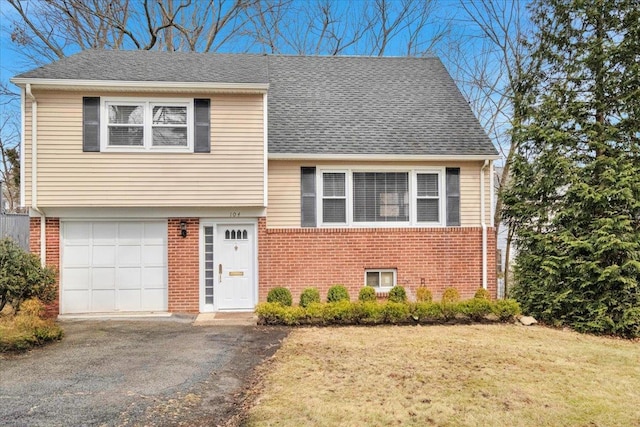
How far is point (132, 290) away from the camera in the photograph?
10.6 meters

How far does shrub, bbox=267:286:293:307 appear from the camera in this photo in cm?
998

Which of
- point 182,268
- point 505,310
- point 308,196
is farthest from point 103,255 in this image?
point 505,310

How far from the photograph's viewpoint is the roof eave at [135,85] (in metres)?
9.61

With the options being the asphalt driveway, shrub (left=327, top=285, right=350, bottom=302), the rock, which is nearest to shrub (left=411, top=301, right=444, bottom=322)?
shrub (left=327, top=285, right=350, bottom=302)

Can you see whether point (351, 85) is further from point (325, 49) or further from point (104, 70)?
point (325, 49)

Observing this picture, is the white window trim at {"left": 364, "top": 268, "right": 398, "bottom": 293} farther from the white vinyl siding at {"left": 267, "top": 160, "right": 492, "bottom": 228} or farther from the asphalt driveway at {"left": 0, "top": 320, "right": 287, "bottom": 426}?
the asphalt driveway at {"left": 0, "top": 320, "right": 287, "bottom": 426}

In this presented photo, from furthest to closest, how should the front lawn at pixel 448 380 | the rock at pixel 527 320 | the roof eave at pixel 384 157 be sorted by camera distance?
1. the roof eave at pixel 384 157
2. the rock at pixel 527 320
3. the front lawn at pixel 448 380

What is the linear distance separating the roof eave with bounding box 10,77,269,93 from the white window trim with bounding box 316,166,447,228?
2.71 metres

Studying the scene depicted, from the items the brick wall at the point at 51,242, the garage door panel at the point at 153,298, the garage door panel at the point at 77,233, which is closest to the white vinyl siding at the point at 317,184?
the garage door panel at the point at 153,298

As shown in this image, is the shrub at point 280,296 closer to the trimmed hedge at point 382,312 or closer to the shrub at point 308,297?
the trimmed hedge at point 382,312

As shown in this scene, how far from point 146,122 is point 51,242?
351 cm

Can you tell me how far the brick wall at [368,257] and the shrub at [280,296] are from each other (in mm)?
870

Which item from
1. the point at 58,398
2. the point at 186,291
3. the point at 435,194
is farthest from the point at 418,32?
the point at 58,398

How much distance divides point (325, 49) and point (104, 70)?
14450mm
